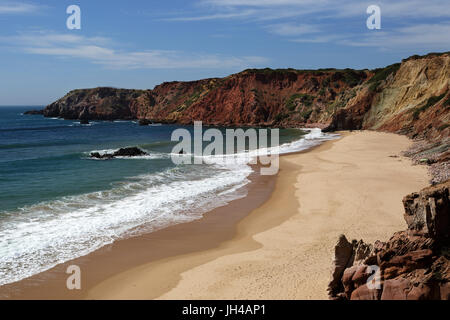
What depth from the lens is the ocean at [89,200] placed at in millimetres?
13180

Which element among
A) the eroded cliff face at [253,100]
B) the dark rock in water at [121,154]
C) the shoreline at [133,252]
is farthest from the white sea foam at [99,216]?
the eroded cliff face at [253,100]

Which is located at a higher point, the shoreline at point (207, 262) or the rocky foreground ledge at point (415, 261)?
the rocky foreground ledge at point (415, 261)

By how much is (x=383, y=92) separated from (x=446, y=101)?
60.1ft

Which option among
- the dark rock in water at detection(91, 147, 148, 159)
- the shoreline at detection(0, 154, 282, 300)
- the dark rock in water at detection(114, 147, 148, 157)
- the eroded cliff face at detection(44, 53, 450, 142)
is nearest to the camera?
the shoreline at detection(0, 154, 282, 300)

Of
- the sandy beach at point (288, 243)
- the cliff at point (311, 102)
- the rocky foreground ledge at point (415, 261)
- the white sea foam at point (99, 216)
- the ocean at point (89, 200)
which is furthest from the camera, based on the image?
the cliff at point (311, 102)

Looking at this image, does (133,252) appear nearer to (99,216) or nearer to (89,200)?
(99,216)

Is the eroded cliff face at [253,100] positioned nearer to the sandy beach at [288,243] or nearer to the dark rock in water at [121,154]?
the dark rock in water at [121,154]

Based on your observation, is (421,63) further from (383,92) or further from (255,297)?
(255,297)

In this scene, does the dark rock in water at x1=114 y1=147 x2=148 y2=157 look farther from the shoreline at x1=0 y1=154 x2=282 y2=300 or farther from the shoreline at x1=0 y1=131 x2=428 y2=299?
the shoreline at x1=0 y1=131 x2=428 y2=299

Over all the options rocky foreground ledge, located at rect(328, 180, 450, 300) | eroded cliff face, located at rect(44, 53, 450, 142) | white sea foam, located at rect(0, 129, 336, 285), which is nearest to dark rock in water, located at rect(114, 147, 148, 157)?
white sea foam, located at rect(0, 129, 336, 285)

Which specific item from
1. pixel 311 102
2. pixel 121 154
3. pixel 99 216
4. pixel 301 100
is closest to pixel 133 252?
pixel 99 216

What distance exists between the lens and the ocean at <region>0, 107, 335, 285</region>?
1318 centimetres

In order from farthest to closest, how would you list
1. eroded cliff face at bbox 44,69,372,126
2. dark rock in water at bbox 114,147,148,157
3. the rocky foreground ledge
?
eroded cliff face at bbox 44,69,372,126 < dark rock in water at bbox 114,147,148,157 < the rocky foreground ledge

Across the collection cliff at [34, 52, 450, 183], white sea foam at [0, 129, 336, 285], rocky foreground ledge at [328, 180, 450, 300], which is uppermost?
cliff at [34, 52, 450, 183]
